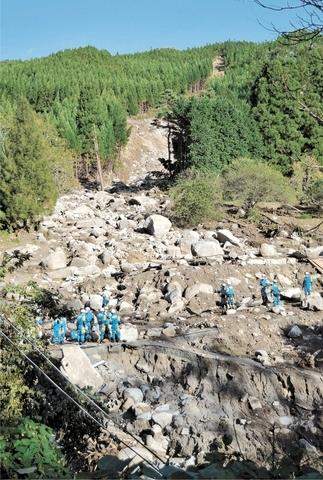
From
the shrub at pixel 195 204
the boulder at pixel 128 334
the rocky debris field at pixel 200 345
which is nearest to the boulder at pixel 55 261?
the rocky debris field at pixel 200 345

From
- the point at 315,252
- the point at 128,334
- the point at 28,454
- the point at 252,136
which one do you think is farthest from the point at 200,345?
the point at 252,136

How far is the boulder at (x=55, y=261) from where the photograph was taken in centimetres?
1939

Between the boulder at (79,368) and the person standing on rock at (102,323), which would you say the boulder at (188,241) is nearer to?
the person standing on rock at (102,323)

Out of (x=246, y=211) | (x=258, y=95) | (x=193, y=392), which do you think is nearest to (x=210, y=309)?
(x=193, y=392)

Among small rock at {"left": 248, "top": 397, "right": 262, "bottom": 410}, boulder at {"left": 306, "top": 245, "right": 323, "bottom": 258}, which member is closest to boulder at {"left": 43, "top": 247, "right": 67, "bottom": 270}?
boulder at {"left": 306, "top": 245, "right": 323, "bottom": 258}

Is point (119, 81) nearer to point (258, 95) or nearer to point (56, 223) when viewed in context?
point (258, 95)

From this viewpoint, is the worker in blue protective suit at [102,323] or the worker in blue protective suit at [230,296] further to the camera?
the worker in blue protective suit at [230,296]

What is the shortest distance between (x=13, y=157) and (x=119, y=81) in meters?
49.9

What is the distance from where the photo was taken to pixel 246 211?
83.7ft

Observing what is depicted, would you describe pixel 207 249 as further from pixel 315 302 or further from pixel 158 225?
pixel 315 302

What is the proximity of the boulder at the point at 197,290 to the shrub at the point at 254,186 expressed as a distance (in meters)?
10.3

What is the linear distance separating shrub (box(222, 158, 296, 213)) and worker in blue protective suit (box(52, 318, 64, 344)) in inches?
597

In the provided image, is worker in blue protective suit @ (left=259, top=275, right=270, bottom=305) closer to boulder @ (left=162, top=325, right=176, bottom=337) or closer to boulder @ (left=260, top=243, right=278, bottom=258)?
boulder @ (left=162, top=325, right=176, bottom=337)

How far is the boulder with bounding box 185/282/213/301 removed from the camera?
15.3 metres
